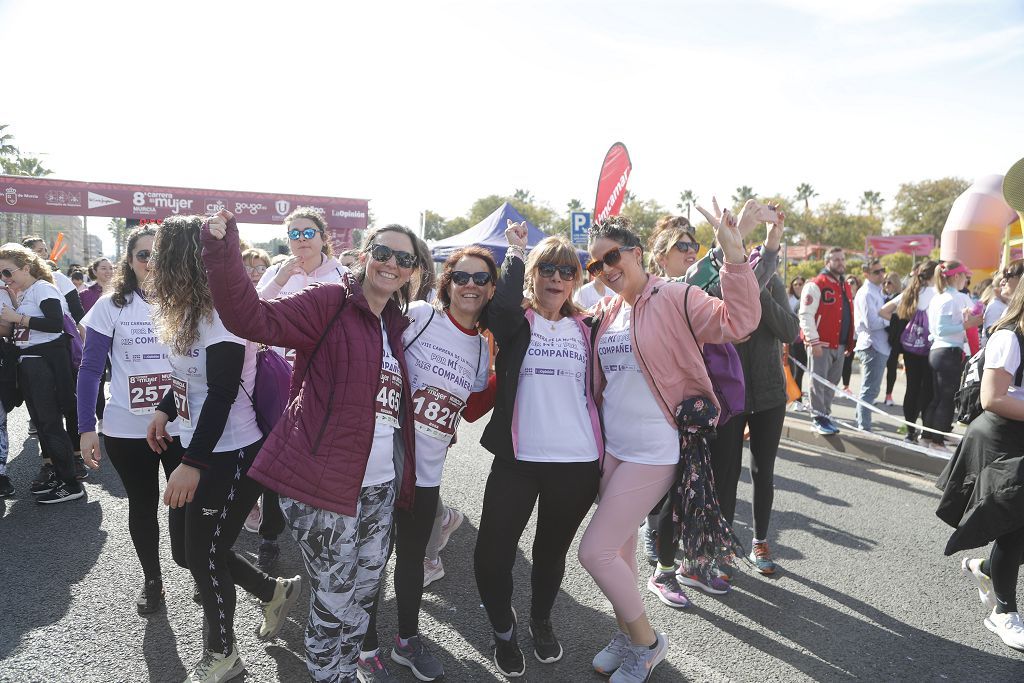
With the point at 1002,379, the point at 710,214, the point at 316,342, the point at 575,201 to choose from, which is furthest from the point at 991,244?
the point at 575,201

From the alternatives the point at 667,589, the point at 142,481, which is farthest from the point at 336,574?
the point at 667,589

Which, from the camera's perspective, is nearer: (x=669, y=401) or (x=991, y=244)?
(x=669, y=401)

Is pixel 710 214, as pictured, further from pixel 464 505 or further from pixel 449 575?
pixel 464 505

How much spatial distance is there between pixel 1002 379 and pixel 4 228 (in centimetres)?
3752

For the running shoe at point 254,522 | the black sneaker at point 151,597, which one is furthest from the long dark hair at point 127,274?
the running shoe at point 254,522

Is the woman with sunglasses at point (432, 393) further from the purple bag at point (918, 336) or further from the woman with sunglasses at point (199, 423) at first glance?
the purple bag at point (918, 336)

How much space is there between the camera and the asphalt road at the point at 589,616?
2.99 metres

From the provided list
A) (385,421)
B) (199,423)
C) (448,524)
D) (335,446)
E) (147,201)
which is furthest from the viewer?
(147,201)

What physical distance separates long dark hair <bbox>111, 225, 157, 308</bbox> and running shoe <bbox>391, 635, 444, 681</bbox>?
86.5 inches

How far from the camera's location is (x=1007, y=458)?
3186mm

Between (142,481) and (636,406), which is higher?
(636,406)

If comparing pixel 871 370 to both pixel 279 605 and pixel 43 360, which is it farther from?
pixel 43 360

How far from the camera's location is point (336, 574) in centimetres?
221

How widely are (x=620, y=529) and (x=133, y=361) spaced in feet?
8.43
